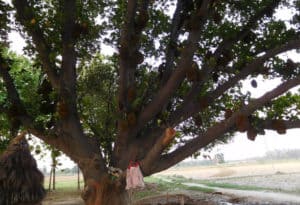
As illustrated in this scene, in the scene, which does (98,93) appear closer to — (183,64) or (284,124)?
(183,64)

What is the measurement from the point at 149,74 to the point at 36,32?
2.87m

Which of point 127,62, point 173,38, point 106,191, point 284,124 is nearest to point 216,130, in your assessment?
point 284,124

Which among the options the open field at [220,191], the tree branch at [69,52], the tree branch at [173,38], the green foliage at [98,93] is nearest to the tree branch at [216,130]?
the tree branch at [173,38]

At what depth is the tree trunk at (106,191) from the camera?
6602 mm

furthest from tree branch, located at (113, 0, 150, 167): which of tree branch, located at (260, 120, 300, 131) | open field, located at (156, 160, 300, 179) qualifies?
open field, located at (156, 160, 300, 179)

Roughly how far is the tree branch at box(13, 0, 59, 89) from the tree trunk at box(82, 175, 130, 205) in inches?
Answer: 74.8

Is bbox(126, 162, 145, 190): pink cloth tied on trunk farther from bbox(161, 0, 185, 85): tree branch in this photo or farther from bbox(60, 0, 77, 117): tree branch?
bbox(161, 0, 185, 85): tree branch

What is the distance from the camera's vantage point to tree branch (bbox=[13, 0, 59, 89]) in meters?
6.78

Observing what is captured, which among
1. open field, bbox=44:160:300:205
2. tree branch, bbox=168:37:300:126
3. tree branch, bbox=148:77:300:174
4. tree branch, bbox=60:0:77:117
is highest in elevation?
tree branch, bbox=60:0:77:117

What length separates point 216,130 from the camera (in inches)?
242

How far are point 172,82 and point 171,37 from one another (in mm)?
Answer: 1694

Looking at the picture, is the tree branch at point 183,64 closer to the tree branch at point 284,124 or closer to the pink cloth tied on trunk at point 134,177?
the pink cloth tied on trunk at point 134,177

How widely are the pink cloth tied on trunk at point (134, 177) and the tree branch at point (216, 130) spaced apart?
372mm

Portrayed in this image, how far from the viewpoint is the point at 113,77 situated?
425 inches
